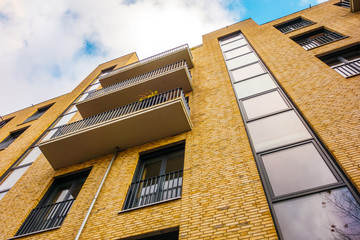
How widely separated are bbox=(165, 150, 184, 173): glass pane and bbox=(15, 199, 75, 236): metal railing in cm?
334

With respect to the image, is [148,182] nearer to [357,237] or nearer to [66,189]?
[66,189]

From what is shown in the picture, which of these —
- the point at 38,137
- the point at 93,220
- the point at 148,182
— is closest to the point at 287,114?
the point at 148,182

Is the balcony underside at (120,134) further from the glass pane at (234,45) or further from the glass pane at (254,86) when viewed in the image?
the glass pane at (234,45)

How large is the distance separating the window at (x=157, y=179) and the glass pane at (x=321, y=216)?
2.75 metres

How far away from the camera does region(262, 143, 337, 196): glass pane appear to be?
4.47 meters

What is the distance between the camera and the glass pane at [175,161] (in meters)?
7.09

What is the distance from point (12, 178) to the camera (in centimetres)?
955

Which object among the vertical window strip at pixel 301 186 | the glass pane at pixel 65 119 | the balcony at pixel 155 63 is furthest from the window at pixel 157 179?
the glass pane at pixel 65 119

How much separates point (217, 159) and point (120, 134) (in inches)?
153

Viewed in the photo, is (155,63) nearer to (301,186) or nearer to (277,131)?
(277,131)

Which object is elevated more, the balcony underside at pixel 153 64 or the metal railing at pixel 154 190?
the balcony underside at pixel 153 64

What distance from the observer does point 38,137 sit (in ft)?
40.1

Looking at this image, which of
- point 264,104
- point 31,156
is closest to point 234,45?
point 264,104

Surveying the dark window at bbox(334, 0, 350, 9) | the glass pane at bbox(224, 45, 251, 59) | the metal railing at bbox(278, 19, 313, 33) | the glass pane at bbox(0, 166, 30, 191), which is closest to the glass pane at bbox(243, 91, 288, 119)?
the glass pane at bbox(224, 45, 251, 59)
